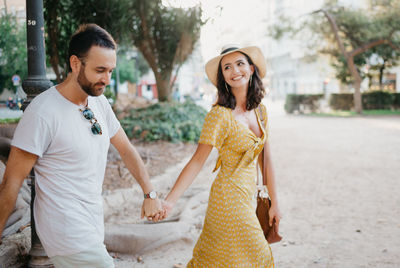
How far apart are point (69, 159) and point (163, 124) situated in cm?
998

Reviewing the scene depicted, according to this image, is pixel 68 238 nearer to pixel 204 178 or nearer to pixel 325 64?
pixel 204 178

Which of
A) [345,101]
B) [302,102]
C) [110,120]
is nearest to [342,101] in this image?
[345,101]

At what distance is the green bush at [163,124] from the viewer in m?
11.6

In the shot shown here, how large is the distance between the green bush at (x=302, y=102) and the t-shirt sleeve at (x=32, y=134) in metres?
30.0

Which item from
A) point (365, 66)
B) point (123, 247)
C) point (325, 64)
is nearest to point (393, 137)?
point (123, 247)

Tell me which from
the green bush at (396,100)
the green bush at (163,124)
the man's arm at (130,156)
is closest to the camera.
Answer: the man's arm at (130,156)

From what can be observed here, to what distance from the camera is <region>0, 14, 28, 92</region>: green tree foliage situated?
4.82m

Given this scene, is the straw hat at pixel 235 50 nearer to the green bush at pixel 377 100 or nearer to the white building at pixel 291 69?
the green bush at pixel 377 100

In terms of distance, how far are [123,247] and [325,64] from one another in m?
32.8

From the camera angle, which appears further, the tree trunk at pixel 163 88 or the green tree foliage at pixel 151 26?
the tree trunk at pixel 163 88

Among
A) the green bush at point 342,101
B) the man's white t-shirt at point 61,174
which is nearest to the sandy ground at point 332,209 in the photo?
the man's white t-shirt at point 61,174

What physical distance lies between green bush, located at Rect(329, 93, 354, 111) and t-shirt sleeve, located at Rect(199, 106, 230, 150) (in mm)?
30806

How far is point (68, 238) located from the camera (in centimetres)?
202

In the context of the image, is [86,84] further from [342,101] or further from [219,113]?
[342,101]
